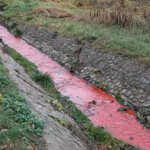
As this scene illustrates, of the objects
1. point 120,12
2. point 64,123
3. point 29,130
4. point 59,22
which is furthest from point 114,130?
point 59,22

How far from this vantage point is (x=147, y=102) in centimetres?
1180

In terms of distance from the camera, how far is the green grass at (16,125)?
16.3 ft

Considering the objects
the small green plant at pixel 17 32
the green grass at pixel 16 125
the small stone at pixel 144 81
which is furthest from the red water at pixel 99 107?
the small green plant at pixel 17 32

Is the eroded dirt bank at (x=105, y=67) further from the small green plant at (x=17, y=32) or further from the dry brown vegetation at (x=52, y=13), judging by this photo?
the dry brown vegetation at (x=52, y=13)

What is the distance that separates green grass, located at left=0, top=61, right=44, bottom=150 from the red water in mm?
4663

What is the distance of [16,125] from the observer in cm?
565

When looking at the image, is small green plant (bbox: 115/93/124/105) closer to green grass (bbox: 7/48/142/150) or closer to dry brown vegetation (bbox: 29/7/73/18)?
green grass (bbox: 7/48/142/150)

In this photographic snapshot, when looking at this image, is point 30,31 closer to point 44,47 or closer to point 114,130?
point 44,47

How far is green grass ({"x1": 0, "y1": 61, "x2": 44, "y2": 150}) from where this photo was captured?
4.96 meters

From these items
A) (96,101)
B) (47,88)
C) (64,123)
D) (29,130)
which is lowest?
(96,101)

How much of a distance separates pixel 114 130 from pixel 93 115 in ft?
4.22

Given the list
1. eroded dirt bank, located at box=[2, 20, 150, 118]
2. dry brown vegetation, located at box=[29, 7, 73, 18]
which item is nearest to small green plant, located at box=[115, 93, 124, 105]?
eroded dirt bank, located at box=[2, 20, 150, 118]

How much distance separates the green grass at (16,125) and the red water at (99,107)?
4663 mm

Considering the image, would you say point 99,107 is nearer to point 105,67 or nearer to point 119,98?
point 119,98
